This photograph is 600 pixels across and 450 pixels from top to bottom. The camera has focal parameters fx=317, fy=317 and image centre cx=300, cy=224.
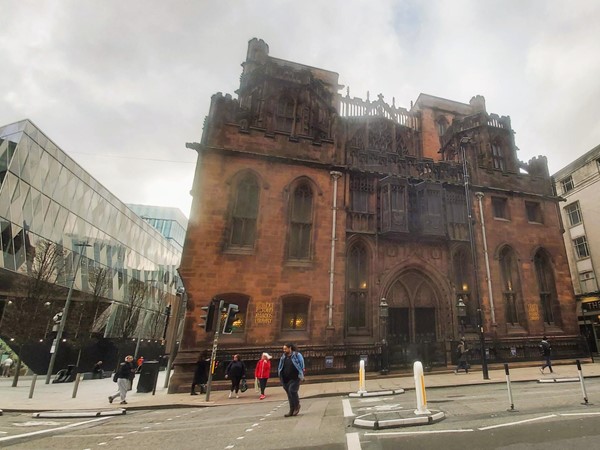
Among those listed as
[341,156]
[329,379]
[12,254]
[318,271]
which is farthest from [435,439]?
[12,254]

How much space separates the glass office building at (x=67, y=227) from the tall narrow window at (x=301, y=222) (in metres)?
15.0

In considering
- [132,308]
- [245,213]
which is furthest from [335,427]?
[132,308]

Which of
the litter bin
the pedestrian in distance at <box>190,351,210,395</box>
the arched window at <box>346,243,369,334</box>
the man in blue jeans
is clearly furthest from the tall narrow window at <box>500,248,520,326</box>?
the litter bin

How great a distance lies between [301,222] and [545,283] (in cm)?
1700

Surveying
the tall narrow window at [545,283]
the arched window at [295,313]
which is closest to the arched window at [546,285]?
the tall narrow window at [545,283]

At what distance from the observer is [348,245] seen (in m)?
Answer: 18.2

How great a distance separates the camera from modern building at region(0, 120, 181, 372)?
2094 centimetres

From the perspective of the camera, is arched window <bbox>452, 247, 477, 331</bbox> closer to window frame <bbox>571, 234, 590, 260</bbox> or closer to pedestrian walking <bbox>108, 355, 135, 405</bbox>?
pedestrian walking <bbox>108, 355, 135, 405</bbox>

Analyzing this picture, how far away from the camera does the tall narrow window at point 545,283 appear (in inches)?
803

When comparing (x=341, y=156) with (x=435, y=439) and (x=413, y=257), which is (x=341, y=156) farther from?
(x=435, y=439)

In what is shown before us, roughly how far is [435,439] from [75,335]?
29108mm

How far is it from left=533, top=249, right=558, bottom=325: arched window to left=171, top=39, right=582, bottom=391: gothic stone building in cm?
8

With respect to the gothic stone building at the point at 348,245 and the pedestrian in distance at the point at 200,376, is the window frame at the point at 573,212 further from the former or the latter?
the pedestrian in distance at the point at 200,376

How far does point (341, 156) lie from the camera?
1947 cm
